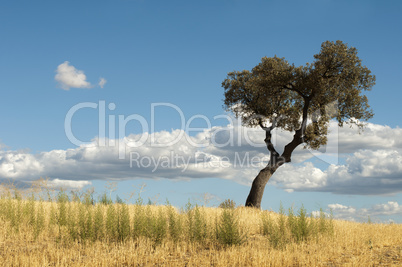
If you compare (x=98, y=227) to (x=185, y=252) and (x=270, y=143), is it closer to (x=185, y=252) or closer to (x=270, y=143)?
(x=185, y=252)

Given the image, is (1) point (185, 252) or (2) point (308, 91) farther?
(2) point (308, 91)

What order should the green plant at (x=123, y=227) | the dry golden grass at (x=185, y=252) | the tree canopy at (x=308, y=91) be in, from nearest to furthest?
1. the dry golden grass at (x=185, y=252)
2. the green plant at (x=123, y=227)
3. the tree canopy at (x=308, y=91)

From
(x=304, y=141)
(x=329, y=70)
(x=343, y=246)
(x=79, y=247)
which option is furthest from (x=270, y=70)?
(x=79, y=247)

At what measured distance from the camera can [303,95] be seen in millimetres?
26297

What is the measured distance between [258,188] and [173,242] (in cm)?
1375

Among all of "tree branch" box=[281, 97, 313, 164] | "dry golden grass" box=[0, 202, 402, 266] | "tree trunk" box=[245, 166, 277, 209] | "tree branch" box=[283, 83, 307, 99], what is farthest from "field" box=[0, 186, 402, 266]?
"tree branch" box=[283, 83, 307, 99]

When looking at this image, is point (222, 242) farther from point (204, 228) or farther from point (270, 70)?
point (270, 70)

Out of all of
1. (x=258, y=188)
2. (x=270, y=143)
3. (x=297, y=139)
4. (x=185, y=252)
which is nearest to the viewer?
(x=185, y=252)

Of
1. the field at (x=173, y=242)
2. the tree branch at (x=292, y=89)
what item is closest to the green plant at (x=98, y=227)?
the field at (x=173, y=242)

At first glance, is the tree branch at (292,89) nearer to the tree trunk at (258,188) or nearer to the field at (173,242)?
the tree trunk at (258,188)

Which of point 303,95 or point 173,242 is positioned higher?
point 303,95

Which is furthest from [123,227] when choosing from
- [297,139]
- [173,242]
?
[297,139]

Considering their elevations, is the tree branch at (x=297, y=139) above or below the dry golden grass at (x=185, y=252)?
above

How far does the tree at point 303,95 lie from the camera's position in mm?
24984
